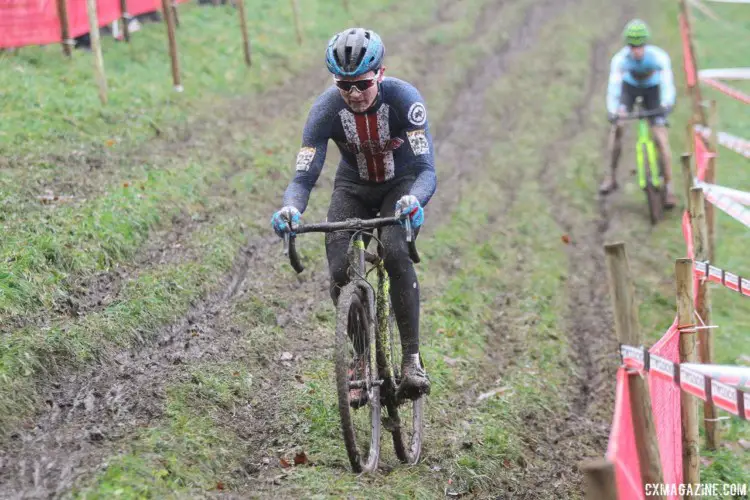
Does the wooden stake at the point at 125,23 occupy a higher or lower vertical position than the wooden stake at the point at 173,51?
higher

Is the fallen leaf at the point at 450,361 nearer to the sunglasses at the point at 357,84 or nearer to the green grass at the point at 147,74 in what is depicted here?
the sunglasses at the point at 357,84

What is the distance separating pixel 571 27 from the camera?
23703 millimetres

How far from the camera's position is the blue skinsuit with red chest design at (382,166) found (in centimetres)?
562

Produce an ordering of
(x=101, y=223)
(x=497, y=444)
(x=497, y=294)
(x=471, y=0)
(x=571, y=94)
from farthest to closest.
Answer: (x=471, y=0)
(x=571, y=94)
(x=497, y=294)
(x=101, y=223)
(x=497, y=444)

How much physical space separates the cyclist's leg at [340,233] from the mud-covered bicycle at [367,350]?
10 centimetres

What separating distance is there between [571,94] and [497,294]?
10.4m

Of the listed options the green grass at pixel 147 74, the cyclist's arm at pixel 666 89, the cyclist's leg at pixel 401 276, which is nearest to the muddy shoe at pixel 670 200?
the cyclist's arm at pixel 666 89

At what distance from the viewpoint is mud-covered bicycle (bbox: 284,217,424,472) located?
16.6 ft

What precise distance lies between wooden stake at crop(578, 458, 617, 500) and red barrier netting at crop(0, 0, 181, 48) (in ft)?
43.6

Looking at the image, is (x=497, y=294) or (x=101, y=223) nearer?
(x=101, y=223)

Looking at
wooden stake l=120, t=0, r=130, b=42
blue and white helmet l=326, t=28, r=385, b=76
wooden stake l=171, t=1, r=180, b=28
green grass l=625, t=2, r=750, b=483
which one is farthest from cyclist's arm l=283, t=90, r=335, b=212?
wooden stake l=171, t=1, r=180, b=28

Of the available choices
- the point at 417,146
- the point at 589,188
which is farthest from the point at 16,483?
the point at 589,188

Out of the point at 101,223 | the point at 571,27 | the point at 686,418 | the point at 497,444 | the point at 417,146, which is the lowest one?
the point at 497,444

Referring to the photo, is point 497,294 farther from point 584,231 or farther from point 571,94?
point 571,94
